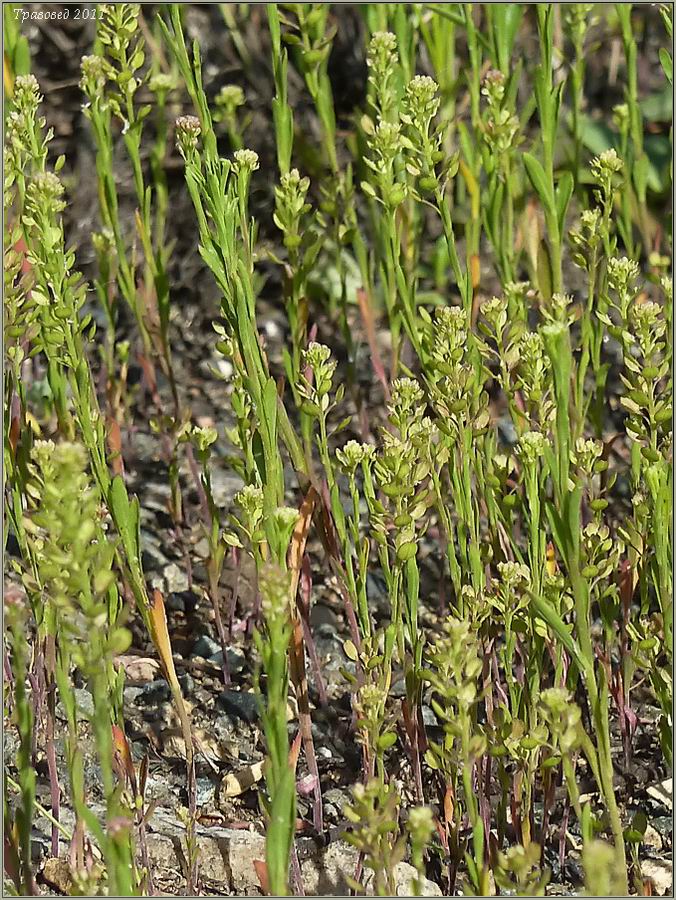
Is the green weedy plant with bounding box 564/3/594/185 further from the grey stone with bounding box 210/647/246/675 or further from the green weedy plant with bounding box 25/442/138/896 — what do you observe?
the green weedy plant with bounding box 25/442/138/896

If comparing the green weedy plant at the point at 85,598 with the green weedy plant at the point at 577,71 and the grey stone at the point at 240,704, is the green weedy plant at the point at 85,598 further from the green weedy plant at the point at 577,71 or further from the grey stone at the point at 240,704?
the green weedy plant at the point at 577,71

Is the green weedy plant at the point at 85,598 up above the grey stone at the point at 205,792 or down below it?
above

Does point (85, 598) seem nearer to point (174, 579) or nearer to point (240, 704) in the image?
point (240, 704)

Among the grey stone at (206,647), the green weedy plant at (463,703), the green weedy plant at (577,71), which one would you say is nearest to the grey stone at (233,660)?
the grey stone at (206,647)

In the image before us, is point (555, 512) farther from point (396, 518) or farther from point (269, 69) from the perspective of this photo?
point (269, 69)

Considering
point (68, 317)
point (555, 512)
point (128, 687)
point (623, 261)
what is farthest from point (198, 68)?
point (128, 687)

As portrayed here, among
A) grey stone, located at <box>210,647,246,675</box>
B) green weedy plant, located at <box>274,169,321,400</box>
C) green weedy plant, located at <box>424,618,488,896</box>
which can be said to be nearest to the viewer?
green weedy plant, located at <box>424,618,488,896</box>

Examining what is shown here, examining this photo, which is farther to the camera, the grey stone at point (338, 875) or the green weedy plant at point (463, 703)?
the grey stone at point (338, 875)

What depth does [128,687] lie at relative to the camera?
179 centimetres

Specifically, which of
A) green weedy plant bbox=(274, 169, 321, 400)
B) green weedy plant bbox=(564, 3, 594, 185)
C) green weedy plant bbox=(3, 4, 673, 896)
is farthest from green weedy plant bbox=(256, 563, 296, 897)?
green weedy plant bbox=(564, 3, 594, 185)

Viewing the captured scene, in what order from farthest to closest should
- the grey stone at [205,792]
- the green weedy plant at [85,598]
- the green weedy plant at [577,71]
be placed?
the green weedy plant at [577,71], the grey stone at [205,792], the green weedy plant at [85,598]

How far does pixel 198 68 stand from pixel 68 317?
0.37 m

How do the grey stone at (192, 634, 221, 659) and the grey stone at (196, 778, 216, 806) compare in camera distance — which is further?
the grey stone at (192, 634, 221, 659)

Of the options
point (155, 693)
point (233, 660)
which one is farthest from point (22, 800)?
point (233, 660)
